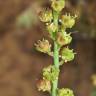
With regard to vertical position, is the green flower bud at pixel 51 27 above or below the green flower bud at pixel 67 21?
below

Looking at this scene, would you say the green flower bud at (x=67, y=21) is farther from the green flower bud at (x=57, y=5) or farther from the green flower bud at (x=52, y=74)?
the green flower bud at (x=52, y=74)

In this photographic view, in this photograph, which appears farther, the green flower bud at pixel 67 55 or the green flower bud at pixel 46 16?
the green flower bud at pixel 67 55

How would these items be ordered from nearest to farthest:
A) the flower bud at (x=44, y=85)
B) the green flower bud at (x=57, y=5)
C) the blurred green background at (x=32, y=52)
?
1. the green flower bud at (x=57, y=5)
2. the flower bud at (x=44, y=85)
3. the blurred green background at (x=32, y=52)

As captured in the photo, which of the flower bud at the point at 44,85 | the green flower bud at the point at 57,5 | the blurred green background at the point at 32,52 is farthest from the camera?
the blurred green background at the point at 32,52

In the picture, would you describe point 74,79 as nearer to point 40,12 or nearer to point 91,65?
point 91,65

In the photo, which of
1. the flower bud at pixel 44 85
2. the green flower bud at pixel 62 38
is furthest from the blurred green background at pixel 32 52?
the green flower bud at pixel 62 38

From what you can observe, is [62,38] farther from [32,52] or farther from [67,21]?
[32,52]

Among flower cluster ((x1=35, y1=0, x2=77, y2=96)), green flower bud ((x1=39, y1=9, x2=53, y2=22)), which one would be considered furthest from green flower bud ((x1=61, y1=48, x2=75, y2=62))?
green flower bud ((x1=39, y1=9, x2=53, y2=22))

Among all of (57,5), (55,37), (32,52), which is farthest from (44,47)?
(32,52)

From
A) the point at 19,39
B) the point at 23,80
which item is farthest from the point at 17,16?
the point at 23,80
